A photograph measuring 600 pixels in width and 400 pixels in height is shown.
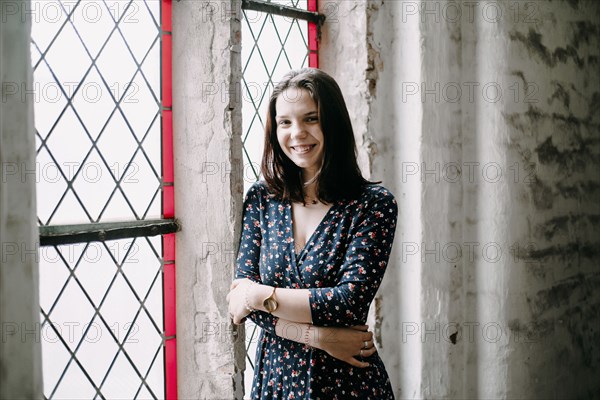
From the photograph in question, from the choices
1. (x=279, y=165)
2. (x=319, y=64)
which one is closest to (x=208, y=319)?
(x=279, y=165)

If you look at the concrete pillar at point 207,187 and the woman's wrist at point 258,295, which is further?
the concrete pillar at point 207,187

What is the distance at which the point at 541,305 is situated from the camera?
9.41 feet

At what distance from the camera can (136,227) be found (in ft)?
6.84

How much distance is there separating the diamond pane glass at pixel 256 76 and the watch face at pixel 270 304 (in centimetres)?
73

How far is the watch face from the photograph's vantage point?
1.72 meters

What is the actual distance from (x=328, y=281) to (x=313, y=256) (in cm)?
8

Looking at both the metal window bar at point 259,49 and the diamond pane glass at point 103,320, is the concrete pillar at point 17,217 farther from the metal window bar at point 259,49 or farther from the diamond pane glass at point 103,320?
the metal window bar at point 259,49

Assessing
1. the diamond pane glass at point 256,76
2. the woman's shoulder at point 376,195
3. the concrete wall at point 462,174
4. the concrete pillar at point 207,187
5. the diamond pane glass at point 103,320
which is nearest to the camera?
the woman's shoulder at point 376,195

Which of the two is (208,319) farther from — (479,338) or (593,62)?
(593,62)

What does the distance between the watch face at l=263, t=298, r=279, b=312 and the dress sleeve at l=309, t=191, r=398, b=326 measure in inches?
4.2

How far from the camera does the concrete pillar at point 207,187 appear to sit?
2113mm

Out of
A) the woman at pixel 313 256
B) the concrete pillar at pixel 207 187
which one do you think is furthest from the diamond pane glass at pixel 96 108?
the woman at pixel 313 256

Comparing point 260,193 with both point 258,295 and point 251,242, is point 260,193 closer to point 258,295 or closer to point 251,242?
point 251,242

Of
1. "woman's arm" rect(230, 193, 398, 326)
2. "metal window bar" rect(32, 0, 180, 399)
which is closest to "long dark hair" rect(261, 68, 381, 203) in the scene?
"woman's arm" rect(230, 193, 398, 326)
